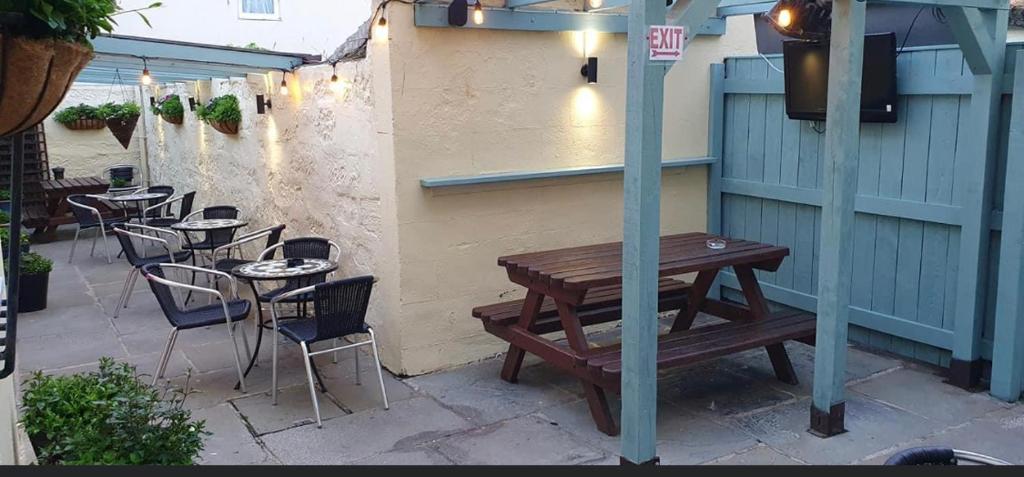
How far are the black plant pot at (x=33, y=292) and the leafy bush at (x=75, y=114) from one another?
235 inches

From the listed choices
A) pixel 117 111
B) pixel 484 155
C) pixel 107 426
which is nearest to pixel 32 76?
pixel 107 426

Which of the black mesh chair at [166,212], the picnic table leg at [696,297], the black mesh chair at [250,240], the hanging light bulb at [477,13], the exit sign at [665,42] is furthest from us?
the black mesh chair at [166,212]

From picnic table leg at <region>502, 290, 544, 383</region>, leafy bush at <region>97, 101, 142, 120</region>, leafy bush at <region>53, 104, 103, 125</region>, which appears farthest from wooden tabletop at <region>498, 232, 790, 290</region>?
leafy bush at <region>53, 104, 103, 125</region>

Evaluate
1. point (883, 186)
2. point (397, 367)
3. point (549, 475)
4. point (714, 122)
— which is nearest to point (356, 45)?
point (397, 367)

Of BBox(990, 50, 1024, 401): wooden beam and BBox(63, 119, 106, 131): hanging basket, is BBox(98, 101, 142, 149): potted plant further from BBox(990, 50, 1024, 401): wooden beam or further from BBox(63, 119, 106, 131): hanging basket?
BBox(990, 50, 1024, 401): wooden beam

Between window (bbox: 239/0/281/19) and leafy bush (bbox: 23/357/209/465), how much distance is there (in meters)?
10.2

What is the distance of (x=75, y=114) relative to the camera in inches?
485

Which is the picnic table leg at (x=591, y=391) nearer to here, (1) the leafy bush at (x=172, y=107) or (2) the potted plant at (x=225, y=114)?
(2) the potted plant at (x=225, y=114)

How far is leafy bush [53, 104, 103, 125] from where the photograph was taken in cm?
1228

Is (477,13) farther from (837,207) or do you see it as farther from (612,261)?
(837,207)

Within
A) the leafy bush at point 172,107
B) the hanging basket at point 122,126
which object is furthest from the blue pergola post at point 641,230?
the hanging basket at point 122,126

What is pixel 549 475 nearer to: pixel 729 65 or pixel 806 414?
pixel 806 414

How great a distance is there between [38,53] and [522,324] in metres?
3.85

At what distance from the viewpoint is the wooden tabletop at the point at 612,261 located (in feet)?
15.1
